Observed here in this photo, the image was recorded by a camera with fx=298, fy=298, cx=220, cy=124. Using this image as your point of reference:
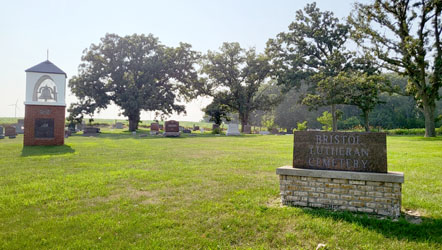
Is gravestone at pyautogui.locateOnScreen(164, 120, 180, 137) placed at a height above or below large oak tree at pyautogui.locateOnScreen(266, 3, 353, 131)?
below

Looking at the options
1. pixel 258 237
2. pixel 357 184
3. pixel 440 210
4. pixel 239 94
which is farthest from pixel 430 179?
pixel 239 94

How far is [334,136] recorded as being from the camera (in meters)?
5.38

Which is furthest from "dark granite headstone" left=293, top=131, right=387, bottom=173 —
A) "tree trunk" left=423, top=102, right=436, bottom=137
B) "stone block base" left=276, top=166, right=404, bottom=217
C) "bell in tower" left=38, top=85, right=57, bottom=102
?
"tree trunk" left=423, top=102, right=436, bottom=137

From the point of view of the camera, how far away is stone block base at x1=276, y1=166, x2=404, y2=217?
4.77m

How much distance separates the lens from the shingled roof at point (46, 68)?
16.9 metres

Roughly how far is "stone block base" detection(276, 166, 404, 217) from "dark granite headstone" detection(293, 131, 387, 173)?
0.22 metres

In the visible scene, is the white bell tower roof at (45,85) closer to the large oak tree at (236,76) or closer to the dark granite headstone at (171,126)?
the dark granite headstone at (171,126)

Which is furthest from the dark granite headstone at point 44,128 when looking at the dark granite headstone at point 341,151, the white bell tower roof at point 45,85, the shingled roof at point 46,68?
the dark granite headstone at point 341,151

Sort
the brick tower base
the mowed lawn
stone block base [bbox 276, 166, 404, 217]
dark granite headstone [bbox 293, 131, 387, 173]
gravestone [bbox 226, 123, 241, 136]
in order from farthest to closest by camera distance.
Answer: gravestone [bbox 226, 123, 241, 136] < the brick tower base < dark granite headstone [bbox 293, 131, 387, 173] < stone block base [bbox 276, 166, 404, 217] < the mowed lawn

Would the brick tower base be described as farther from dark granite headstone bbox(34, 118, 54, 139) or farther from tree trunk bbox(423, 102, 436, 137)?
tree trunk bbox(423, 102, 436, 137)

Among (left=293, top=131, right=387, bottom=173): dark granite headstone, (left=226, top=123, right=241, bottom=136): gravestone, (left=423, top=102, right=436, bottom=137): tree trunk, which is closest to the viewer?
(left=293, top=131, right=387, bottom=173): dark granite headstone

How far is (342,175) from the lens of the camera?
5.02 metres

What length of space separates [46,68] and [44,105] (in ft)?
7.54

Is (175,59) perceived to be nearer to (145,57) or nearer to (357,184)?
(145,57)
